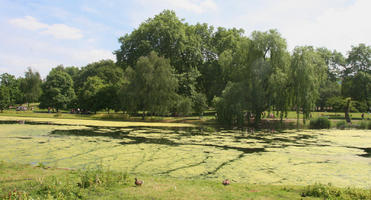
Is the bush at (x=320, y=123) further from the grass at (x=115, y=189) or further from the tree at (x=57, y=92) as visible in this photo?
the tree at (x=57, y=92)

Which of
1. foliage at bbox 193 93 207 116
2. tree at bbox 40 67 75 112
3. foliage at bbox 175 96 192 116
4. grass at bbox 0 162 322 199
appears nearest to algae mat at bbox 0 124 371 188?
grass at bbox 0 162 322 199

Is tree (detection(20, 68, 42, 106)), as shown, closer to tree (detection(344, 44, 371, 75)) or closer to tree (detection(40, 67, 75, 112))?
tree (detection(40, 67, 75, 112))

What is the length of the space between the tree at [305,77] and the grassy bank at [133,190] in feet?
81.5

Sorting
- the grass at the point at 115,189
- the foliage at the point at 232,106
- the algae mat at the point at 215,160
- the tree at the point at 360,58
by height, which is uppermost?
the tree at the point at 360,58

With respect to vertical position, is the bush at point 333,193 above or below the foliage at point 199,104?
below

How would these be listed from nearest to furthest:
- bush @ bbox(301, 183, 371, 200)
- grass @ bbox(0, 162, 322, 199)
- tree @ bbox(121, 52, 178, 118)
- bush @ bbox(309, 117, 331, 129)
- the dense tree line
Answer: grass @ bbox(0, 162, 322, 199) → bush @ bbox(301, 183, 371, 200) → the dense tree line → bush @ bbox(309, 117, 331, 129) → tree @ bbox(121, 52, 178, 118)

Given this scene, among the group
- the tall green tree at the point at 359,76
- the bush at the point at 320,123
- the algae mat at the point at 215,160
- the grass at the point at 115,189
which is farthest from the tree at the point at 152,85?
the tall green tree at the point at 359,76

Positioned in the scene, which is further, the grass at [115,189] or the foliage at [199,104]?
the foliage at [199,104]

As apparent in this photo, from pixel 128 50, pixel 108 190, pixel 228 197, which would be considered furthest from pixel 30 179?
pixel 128 50

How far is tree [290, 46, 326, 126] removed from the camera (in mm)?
30016

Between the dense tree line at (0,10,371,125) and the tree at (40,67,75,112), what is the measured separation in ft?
0.64

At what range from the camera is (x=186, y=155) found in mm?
13469

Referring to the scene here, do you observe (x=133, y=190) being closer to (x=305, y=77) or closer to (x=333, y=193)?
(x=333, y=193)

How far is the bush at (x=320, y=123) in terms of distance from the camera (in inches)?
1356
